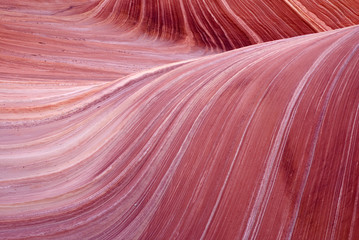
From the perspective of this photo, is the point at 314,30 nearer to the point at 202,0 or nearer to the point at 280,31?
the point at 280,31

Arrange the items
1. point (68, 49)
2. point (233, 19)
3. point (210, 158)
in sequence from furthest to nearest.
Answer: point (233, 19) < point (68, 49) < point (210, 158)

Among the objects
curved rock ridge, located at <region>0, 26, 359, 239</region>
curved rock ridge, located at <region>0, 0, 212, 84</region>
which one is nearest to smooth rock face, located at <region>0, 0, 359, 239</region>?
curved rock ridge, located at <region>0, 26, 359, 239</region>

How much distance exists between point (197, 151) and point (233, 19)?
1.23 m

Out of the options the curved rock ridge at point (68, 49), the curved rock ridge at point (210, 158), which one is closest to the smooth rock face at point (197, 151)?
the curved rock ridge at point (210, 158)

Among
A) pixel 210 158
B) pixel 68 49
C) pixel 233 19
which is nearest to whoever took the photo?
pixel 210 158

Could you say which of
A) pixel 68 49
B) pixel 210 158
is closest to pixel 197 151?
pixel 210 158

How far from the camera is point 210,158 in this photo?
706 mm

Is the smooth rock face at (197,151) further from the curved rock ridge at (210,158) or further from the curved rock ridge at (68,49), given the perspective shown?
the curved rock ridge at (68,49)

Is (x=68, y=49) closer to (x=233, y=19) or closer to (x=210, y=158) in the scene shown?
(x=233, y=19)

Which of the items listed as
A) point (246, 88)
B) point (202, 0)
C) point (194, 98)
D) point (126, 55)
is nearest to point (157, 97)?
point (194, 98)

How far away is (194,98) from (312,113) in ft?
0.83

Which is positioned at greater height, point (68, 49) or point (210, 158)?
point (68, 49)

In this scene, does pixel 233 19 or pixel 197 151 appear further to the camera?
pixel 233 19

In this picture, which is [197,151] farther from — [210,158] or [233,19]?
[233,19]
